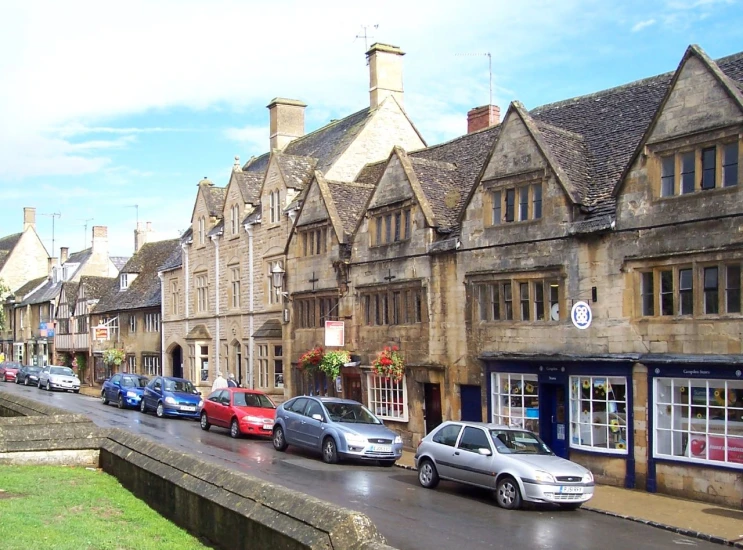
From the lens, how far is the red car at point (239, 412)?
1082 inches

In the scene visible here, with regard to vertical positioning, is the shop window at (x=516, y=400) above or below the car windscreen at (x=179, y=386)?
above

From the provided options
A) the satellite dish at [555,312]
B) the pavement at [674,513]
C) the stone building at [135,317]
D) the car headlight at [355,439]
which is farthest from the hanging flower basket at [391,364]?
the stone building at [135,317]

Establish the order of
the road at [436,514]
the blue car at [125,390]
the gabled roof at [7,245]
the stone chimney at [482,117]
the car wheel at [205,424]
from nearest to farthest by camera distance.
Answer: the road at [436,514], the car wheel at [205,424], the stone chimney at [482,117], the blue car at [125,390], the gabled roof at [7,245]

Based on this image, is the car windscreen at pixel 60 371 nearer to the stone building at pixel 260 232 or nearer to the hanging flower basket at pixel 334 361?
the stone building at pixel 260 232

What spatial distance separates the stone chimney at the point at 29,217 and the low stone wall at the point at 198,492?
257 feet

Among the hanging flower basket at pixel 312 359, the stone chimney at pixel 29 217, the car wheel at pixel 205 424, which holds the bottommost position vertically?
the car wheel at pixel 205 424

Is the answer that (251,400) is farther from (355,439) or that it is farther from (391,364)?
(355,439)

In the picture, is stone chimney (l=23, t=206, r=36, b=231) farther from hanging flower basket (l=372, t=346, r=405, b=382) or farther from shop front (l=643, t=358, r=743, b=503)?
shop front (l=643, t=358, r=743, b=503)

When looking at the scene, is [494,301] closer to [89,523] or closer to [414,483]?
[414,483]

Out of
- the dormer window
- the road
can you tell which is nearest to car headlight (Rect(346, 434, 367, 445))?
the road

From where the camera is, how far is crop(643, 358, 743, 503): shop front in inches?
683

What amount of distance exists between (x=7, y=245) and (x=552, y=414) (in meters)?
84.4

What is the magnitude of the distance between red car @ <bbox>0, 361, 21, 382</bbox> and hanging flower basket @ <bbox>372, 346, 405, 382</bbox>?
45516mm

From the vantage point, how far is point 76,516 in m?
11.3
